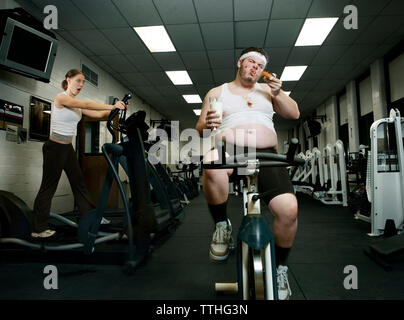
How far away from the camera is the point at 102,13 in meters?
3.72

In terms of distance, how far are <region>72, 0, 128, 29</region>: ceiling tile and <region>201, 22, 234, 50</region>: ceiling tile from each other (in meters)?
1.31

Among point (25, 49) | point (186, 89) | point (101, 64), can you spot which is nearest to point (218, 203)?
point (25, 49)

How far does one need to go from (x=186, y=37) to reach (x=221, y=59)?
3.65 feet

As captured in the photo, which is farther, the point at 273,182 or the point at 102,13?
the point at 102,13

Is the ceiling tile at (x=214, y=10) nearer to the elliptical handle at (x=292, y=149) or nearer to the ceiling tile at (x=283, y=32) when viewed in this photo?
the ceiling tile at (x=283, y=32)

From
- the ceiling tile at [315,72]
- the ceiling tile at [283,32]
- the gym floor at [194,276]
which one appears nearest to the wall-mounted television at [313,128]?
the ceiling tile at [315,72]

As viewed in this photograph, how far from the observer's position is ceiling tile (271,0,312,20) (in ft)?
11.5

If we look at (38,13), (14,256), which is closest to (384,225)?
(14,256)

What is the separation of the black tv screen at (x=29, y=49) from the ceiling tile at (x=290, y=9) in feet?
10.3

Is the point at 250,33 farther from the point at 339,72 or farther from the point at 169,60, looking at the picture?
the point at 339,72

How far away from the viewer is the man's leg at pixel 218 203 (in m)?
1.36

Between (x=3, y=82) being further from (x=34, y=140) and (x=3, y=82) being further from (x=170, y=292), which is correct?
(x=170, y=292)

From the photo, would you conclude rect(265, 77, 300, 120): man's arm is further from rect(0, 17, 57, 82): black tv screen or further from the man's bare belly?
rect(0, 17, 57, 82): black tv screen
